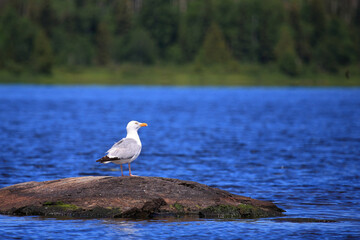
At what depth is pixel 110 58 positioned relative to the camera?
198 meters

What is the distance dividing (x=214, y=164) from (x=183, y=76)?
161 m

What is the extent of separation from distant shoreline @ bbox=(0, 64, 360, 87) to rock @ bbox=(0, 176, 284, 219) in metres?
167

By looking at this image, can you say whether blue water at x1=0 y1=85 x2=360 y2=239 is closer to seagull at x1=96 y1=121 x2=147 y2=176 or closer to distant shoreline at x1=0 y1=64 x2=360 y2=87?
seagull at x1=96 y1=121 x2=147 y2=176

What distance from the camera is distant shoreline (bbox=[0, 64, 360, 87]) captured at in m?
184

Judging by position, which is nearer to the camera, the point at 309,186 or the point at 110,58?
the point at 309,186

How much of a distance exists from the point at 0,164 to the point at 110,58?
6648 inches

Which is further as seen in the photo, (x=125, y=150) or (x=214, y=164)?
(x=214, y=164)

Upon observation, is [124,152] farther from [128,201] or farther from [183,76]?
[183,76]

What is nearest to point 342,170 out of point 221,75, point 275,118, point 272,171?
point 272,171

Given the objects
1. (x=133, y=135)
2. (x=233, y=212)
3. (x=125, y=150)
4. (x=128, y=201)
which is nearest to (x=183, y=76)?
(x=133, y=135)

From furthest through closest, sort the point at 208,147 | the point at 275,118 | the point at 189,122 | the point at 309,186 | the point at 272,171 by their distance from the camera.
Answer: the point at 275,118, the point at 189,122, the point at 208,147, the point at 272,171, the point at 309,186

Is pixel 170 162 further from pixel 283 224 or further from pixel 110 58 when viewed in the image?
pixel 110 58

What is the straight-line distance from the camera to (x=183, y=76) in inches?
7574

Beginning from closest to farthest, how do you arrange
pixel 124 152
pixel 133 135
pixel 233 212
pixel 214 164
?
pixel 124 152 → pixel 233 212 → pixel 133 135 → pixel 214 164
